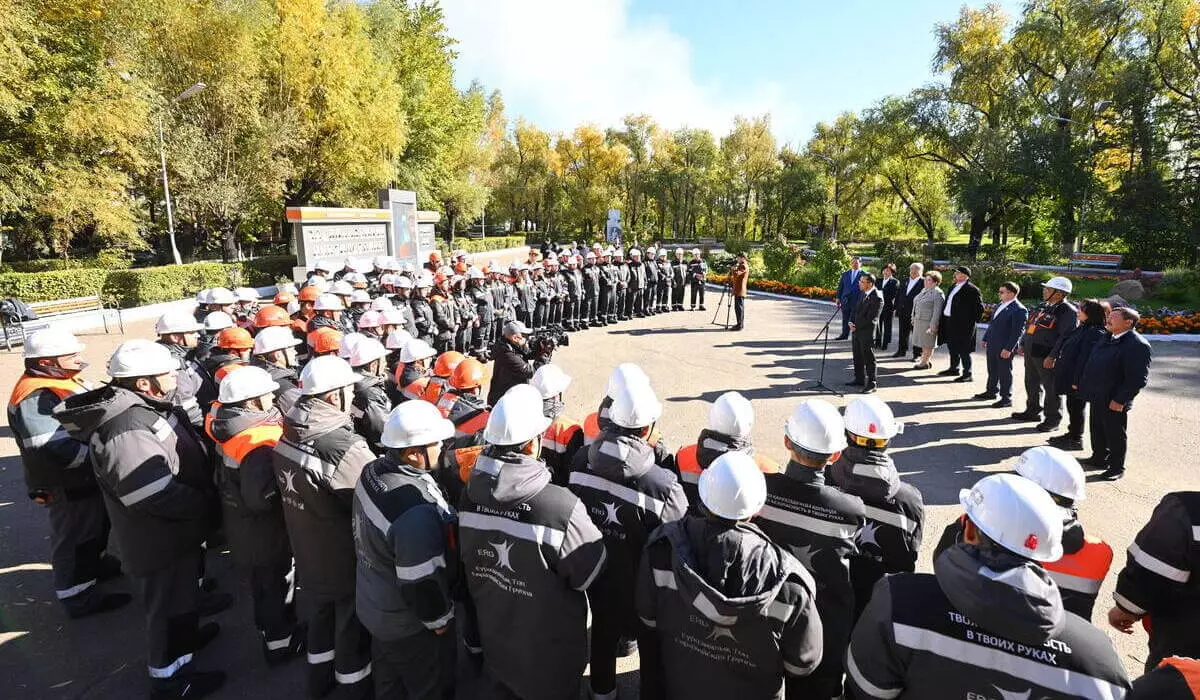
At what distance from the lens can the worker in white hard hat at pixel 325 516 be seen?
309 centimetres

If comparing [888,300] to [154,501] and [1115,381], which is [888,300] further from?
[154,501]

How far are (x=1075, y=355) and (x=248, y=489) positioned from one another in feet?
27.7

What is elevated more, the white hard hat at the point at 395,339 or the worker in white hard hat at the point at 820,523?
the white hard hat at the point at 395,339

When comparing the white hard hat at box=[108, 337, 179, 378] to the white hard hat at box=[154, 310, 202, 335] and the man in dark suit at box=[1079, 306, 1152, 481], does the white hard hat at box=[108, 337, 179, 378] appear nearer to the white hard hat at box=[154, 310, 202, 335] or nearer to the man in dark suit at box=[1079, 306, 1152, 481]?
the white hard hat at box=[154, 310, 202, 335]

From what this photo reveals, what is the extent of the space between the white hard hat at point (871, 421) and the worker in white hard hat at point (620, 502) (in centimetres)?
108

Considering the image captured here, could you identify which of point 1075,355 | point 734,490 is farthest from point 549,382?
point 1075,355

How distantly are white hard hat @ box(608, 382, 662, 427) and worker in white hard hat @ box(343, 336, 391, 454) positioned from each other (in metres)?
2.15

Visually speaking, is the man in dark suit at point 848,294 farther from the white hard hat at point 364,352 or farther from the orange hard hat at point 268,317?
the orange hard hat at point 268,317

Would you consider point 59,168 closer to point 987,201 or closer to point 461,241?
point 461,241

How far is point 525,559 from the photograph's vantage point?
256 cm

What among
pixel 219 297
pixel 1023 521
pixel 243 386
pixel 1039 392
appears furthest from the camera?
pixel 1039 392

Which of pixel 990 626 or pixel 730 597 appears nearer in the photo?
pixel 990 626

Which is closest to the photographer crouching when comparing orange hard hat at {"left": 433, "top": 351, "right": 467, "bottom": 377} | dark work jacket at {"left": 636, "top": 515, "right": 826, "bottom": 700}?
orange hard hat at {"left": 433, "top": 351, "right": 467, "bottom": 377}

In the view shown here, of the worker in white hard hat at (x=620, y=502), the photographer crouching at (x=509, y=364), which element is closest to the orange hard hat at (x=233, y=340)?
the photographer crouching at (x=509, y=364)
